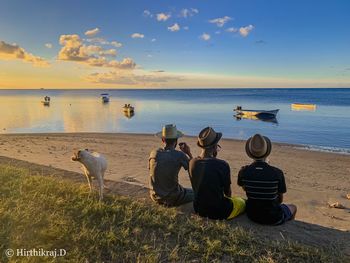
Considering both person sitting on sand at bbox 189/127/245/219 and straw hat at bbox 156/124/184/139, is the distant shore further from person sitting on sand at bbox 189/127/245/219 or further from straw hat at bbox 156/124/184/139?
straw hat at bbox 156/124/184/139

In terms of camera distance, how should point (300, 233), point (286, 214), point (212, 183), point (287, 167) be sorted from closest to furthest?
point (300, 233)
point (212, 183)
point (286, 214)
point (287, 167)

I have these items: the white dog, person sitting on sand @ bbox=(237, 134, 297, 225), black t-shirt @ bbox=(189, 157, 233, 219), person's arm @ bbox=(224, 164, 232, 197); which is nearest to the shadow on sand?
person sitting on sand @ bbox=(237, 134, 297, 225)

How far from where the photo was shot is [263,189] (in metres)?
5.34

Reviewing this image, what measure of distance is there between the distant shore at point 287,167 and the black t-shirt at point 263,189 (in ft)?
6.10

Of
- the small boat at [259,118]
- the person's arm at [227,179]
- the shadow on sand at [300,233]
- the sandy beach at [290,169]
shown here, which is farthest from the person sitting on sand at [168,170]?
the small boat at [259,118]

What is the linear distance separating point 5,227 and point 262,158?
149 inches

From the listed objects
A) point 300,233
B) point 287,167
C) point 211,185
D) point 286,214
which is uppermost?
point 211,185

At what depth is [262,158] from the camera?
5.37 metres

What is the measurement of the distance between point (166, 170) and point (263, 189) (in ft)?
5.85

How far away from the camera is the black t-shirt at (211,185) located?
18.2 ft

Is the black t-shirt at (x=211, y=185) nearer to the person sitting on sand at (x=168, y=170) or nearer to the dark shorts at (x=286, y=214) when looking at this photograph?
the person sitting on sand at (x=168, y=170)

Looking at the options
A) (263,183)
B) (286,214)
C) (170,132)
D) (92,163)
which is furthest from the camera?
(92,163)

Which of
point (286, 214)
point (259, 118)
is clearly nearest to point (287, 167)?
point (286, 214)

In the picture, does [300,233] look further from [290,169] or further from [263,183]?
[290,169]
